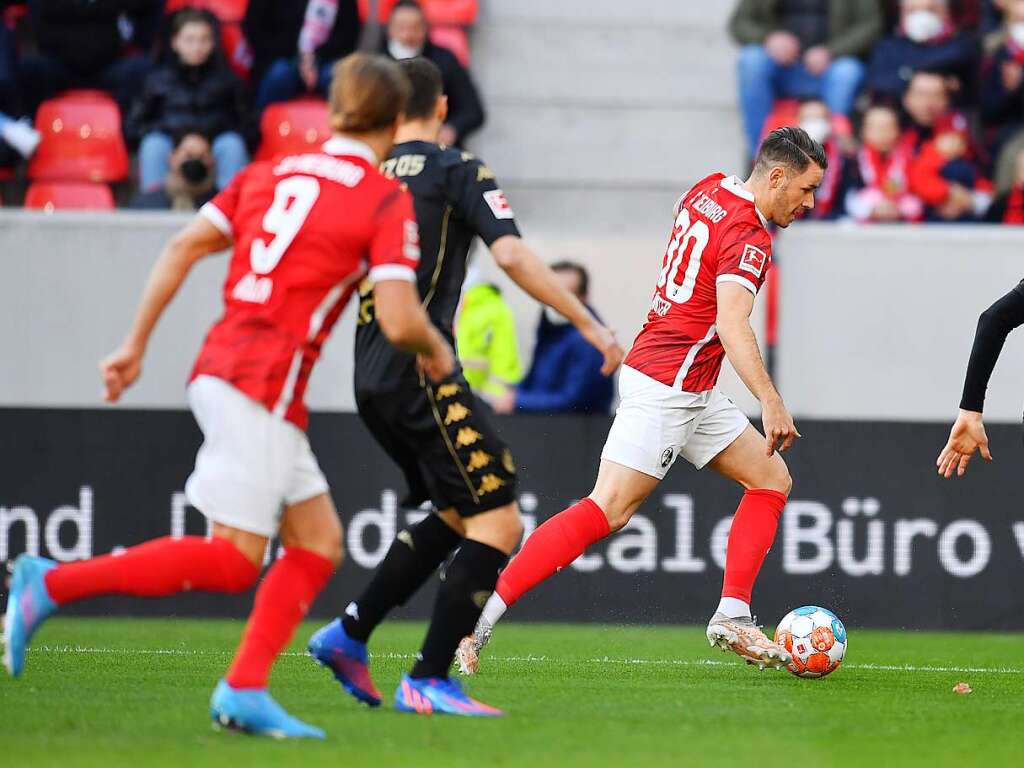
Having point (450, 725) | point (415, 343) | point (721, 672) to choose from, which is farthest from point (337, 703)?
point (721, 672)

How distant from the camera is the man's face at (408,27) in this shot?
42.7 feet

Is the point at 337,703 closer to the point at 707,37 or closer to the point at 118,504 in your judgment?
the point at 118,504

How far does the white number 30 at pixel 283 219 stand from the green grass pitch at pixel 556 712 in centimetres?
137

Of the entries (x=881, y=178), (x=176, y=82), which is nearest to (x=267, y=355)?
(x=176, y=82)

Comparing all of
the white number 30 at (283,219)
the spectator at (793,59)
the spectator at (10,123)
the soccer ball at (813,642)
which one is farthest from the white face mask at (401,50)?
the white number 30 at (283,219)

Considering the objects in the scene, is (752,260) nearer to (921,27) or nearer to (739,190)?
(739,190)

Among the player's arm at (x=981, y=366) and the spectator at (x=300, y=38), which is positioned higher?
the spectator at (x=300, y=38)

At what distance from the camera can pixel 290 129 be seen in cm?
1355

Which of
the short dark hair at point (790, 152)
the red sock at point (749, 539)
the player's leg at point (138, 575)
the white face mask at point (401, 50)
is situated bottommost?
the red sock at point (749, 539)

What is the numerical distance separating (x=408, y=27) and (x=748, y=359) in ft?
22.2

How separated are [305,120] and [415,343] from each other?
28.7 ft

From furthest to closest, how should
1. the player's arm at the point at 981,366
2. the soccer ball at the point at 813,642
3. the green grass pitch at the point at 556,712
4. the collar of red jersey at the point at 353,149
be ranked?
the soccer ball at the point at 813,642 < the player's arm at the point at 981,366 < the collar of red jersey at the point at 353,149 < the green grass pitch at the point at 556,712

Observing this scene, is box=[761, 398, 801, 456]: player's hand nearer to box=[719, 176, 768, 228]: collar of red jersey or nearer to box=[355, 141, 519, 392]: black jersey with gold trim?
box=[719, 176, 768, 228]: collar of red jersey

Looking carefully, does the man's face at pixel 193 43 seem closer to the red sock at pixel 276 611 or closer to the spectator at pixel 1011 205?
the spectator at pixel 1011 205
